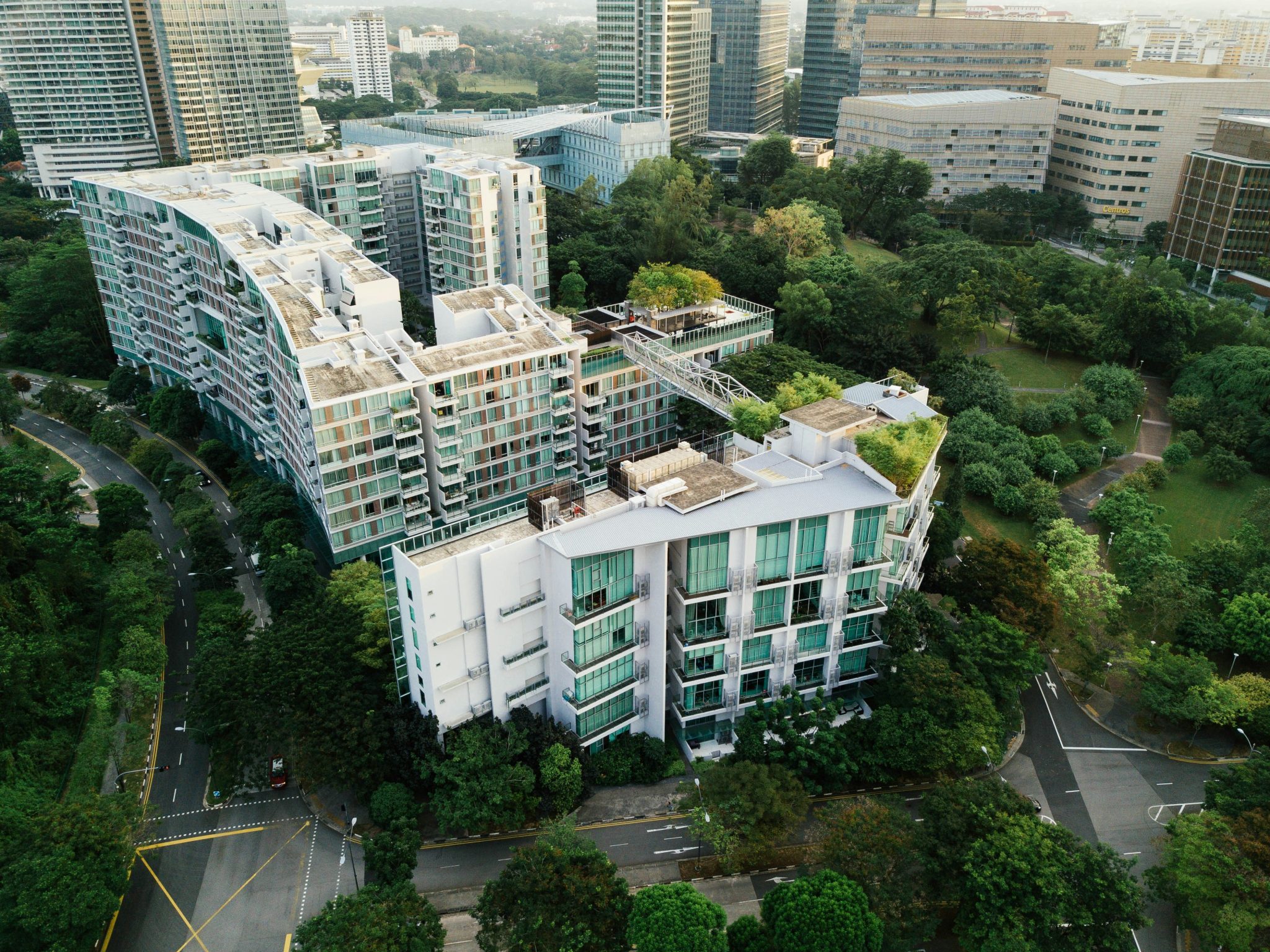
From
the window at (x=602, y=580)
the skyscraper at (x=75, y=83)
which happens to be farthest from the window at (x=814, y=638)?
the skyscraper at (x=75, y=83)

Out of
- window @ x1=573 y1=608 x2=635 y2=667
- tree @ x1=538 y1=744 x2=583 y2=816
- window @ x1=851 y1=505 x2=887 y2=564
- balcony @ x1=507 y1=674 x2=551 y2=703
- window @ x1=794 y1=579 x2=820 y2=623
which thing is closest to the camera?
tree @ x1=538 y1=744 x2=583 y2=816

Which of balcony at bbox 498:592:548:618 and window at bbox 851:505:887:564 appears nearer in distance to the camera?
balcony at bbox 498:592:548:618

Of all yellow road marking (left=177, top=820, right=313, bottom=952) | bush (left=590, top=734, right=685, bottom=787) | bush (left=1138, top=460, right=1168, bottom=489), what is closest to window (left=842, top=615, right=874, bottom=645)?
bush (left=590, top=734, right=685, bottom=787)

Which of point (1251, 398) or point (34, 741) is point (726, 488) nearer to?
point (34, 741)

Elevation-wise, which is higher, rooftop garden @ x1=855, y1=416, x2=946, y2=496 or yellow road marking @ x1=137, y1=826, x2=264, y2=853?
rooftop garden @ x1=855, y1=416, x2=946, y2=496

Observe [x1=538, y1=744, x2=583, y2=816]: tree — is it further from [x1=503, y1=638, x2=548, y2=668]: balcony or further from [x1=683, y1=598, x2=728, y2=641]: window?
[x1=683, y1=598, x2=728, y2=641]: window

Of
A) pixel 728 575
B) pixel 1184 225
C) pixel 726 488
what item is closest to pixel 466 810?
pixel 728 575

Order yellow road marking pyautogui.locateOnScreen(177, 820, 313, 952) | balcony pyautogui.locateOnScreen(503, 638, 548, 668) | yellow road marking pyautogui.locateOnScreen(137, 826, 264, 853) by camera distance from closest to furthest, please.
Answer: yellow road marking pyautogui.locateOnScreen(177, 820, 313, 952) → yellow road marking pyautogui.locateOnScreen(137, 826, 264, 853) → balcony pyautogui.locateOnScreen(503, 638, 548, 668)

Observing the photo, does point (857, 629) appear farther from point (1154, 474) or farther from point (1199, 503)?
point (1199, 503)
